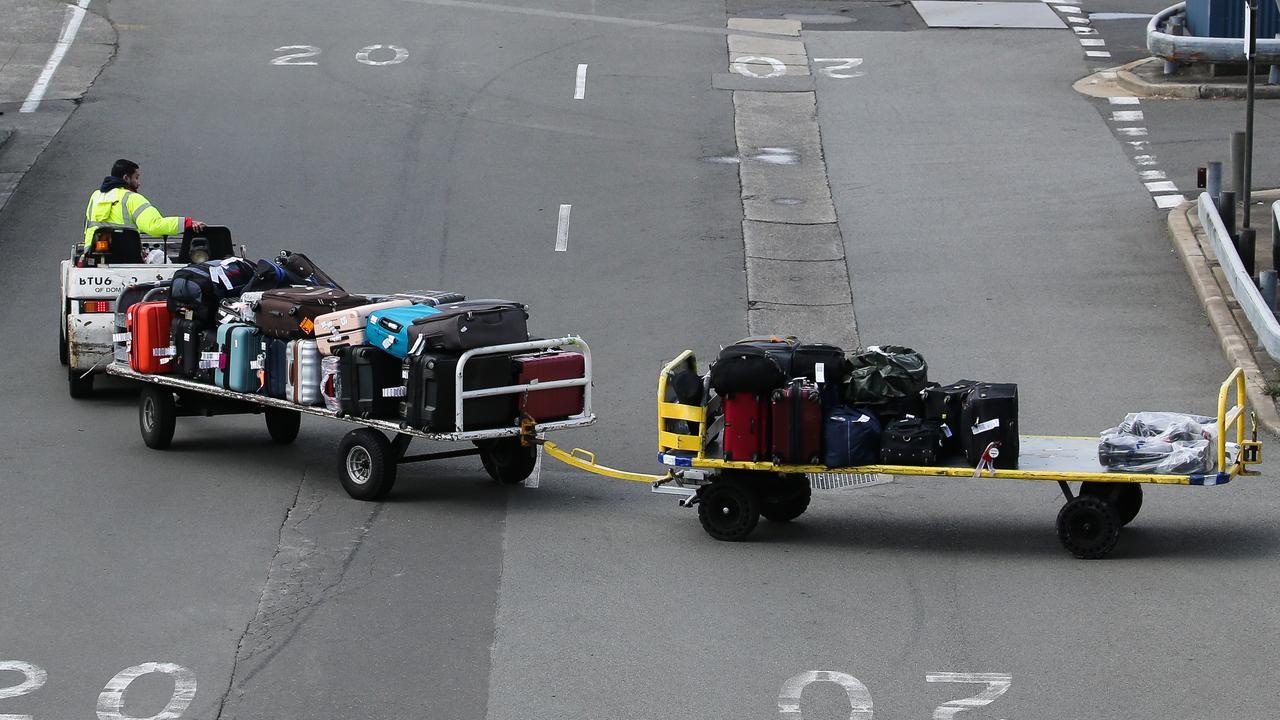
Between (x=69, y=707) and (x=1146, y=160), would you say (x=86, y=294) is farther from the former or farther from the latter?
(x=1146, y=160)

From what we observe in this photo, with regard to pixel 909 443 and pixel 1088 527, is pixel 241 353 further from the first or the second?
pixel 1088 527

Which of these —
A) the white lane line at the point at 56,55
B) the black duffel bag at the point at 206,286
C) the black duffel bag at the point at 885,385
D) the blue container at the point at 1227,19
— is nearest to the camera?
the black duffel bag at the point at 885,385

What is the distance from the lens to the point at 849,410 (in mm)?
12242

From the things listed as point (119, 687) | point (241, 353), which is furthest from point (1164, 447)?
point (241, 353)

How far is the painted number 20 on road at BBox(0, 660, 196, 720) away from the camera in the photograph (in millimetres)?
9359

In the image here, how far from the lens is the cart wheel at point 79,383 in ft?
54.2

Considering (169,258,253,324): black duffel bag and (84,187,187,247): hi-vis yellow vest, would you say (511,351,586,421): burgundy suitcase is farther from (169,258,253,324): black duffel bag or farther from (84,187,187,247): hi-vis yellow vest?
(84,187,187,247): hi-vis yellow vest

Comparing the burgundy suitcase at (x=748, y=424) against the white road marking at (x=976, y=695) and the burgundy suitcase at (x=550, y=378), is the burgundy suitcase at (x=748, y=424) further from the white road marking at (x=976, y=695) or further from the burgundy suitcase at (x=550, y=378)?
the white road marking at (x=976, y=695)

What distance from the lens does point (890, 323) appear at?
19.4 m

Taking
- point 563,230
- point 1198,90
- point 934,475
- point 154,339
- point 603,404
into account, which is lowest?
point 603,404

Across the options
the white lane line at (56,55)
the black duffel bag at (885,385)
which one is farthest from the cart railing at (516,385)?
the white lane line at (56,55)

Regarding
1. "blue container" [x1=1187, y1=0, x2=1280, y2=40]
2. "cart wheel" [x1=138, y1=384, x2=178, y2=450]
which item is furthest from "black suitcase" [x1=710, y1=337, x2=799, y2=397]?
"blue container" [x1=1187, y1=0, x2=1280, y2=40]

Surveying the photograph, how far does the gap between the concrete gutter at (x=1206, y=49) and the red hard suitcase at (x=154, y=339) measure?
60.2ft

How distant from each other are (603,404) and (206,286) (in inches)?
164
